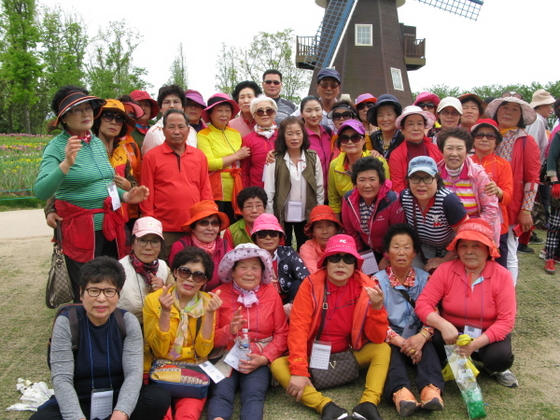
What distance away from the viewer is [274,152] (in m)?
4.53

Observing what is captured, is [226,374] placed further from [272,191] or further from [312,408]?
[272,191]

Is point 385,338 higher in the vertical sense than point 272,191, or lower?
lower

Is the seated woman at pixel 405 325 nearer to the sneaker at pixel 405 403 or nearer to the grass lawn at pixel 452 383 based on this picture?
the sneaker at pixel 405 403

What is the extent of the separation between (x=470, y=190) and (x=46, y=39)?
97.3ft

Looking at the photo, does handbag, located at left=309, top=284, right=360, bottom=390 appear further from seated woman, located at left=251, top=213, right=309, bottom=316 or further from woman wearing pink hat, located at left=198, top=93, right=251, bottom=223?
woman wearing pink hat, located at left=198, top=93, right=251, bottom=223

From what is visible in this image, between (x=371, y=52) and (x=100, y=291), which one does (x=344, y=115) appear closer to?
(x=100, y=291)

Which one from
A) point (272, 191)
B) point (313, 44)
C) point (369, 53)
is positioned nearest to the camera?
point (272, 191)

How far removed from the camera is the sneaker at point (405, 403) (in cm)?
275

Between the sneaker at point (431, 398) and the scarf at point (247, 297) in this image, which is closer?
the sneaker at point (431, 398)

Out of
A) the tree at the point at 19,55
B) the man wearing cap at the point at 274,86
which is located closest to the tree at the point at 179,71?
the tree at the point at 19,55

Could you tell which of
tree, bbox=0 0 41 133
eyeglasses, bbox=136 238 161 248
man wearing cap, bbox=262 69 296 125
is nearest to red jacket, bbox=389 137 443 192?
man wearing cap, bbox=262 69 296 125

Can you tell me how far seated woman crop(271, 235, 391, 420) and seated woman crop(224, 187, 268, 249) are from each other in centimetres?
100

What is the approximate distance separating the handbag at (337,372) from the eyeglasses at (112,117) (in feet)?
9.09

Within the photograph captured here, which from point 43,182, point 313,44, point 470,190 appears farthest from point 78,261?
point 313,44
